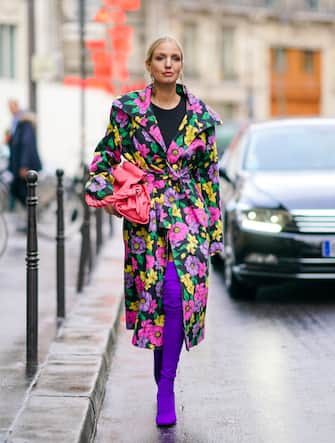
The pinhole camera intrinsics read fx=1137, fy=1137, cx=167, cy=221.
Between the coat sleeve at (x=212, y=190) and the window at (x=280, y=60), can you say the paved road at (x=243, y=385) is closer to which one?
the coat sleeve at (x=212, y=190)

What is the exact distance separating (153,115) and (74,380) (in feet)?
4.64

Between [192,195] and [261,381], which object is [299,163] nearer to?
[261,381]

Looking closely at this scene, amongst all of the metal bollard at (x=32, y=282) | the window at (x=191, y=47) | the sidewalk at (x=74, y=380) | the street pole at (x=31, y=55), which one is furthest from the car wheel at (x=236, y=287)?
the window at (x=191, y=47)

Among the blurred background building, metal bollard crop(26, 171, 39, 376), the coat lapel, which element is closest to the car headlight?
metal bollard crop(26, 171, 39, 376)

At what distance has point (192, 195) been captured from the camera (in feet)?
17.0

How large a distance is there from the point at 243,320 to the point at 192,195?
131 inches

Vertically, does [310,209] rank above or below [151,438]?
above

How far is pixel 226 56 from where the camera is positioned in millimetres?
59375

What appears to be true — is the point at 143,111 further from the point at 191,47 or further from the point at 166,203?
the point at 191,47

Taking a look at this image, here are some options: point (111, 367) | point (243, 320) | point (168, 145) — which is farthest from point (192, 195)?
point (243, 320)

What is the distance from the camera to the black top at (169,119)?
5195 mm

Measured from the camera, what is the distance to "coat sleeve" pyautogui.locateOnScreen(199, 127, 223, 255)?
17.4 feet

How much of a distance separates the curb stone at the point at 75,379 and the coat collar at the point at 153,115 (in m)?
1.26

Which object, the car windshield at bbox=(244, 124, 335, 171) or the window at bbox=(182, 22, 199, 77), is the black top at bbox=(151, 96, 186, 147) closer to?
the car windshield at bbox=(244, 124, 335, 171)
